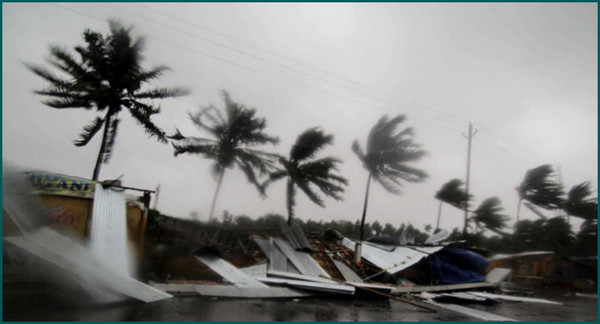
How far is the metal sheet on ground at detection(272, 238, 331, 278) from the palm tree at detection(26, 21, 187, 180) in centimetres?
539

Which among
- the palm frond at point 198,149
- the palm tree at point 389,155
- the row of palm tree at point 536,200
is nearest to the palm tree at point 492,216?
the row of palm tree at point 536,200

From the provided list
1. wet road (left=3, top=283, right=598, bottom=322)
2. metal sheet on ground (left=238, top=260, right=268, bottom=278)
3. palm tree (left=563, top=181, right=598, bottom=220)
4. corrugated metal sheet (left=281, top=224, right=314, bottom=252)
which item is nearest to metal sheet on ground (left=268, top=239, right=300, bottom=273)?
metal sheet on ground (left=238, top=260, right=268, bottom=278)

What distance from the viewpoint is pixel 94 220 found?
6980 mm

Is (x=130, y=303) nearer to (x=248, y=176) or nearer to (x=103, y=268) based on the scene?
(x=103, y=268)

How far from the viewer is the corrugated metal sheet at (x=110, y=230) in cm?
628

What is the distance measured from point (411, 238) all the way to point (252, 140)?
8299 mm

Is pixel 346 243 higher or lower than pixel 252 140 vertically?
lower

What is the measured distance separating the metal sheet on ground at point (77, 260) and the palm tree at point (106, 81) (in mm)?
5195

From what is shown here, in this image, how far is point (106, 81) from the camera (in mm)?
11156

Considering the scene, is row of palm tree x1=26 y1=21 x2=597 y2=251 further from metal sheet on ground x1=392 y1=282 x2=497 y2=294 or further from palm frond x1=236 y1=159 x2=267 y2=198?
metal sheet on ground x1=392 y1=282 x2=497 y2=294

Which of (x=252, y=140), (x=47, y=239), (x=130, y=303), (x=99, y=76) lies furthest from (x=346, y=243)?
(x=99, y=76)

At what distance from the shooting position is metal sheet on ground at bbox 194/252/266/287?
7.43 m

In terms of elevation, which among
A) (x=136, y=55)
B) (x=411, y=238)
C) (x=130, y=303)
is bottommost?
(x=130, y=303)

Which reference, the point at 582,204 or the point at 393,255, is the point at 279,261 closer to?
the point at 393,255
